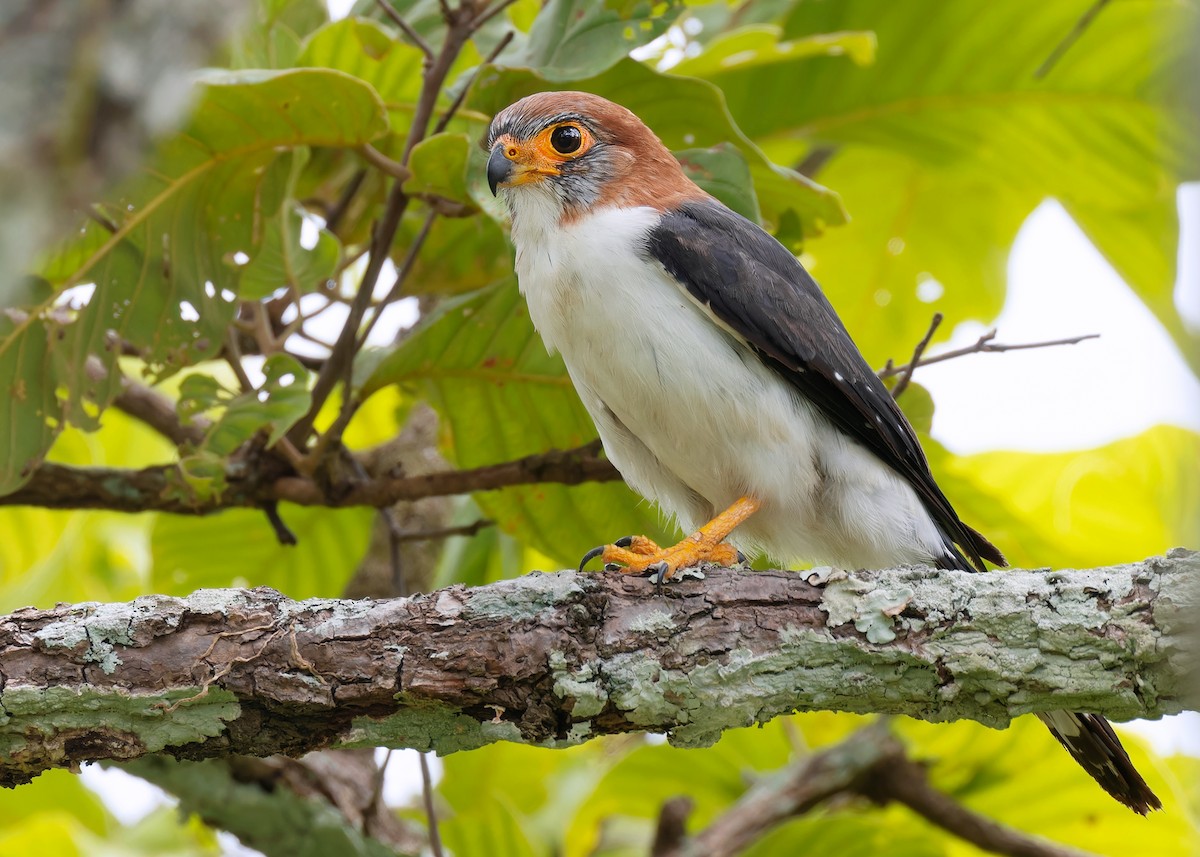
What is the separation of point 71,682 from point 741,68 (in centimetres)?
307

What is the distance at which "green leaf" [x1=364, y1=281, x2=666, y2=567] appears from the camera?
3729mm

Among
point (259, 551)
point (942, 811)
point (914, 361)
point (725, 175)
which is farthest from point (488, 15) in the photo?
point (942, 811)

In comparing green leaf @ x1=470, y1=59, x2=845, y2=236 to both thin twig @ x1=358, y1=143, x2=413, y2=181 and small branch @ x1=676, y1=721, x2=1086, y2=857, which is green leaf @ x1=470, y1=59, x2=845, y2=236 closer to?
thin twig @ x1=358, y1=143, x2=413, y2=181

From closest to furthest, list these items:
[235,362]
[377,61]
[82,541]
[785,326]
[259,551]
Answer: [785,326] → [235,362] → [377,61] → [259,551] → [82,541]

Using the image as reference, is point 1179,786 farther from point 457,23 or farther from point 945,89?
point 457,23

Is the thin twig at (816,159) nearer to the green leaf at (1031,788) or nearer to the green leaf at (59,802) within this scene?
the green leaf at (1031,788)

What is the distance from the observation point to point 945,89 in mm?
4754

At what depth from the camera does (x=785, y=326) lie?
10.8 ft

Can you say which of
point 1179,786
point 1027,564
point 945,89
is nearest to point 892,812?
point 1179,786

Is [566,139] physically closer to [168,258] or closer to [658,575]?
[168,258]

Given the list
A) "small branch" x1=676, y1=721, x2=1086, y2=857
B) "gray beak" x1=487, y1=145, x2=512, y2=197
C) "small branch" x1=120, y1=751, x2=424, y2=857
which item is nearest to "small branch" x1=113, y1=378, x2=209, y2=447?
"small branch" x1=120, y1=751, x2=424, y2=857

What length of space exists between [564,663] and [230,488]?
5.75 feet

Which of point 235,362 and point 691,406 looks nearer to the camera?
point 691,406

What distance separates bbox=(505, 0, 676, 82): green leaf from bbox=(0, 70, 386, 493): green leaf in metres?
0.57
